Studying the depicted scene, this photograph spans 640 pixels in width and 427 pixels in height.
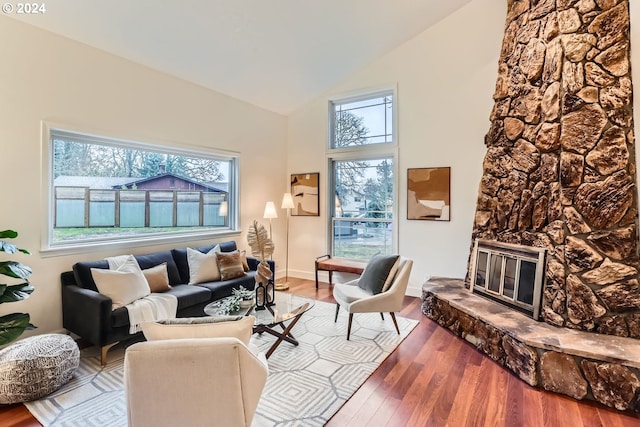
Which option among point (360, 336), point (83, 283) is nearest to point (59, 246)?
point (83, 283)

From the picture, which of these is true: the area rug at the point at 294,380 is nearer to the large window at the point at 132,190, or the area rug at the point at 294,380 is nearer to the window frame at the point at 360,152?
the large window at the point at 132,190

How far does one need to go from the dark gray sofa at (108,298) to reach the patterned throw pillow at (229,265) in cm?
8

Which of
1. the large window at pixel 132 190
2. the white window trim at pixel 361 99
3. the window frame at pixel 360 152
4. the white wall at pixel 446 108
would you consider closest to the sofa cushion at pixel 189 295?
the large window at pixel 132 190

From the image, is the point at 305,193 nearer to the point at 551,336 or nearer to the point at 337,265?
the point at 337,265

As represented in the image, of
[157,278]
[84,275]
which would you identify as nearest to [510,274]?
[157,278]

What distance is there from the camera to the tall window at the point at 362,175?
535 centimetres

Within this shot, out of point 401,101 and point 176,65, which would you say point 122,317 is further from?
point 401,101

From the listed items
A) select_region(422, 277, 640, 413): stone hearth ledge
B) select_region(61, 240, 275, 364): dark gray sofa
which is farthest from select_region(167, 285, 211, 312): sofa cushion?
select_region(422, 277, 640, 413): stone hearth ledge

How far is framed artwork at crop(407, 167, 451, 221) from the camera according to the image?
470cm

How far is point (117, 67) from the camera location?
3766 mm

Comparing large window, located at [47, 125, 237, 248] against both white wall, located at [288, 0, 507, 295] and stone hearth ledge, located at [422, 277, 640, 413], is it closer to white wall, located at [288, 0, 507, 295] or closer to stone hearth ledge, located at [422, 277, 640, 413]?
white wall, located at [288, 0, 507, 295]

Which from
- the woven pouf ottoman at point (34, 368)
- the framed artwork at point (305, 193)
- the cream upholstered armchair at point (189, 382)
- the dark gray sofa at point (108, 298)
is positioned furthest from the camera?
the framed artwork at point (305, 193)

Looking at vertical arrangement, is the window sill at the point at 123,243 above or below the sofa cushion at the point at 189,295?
above

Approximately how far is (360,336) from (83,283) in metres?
2.86
